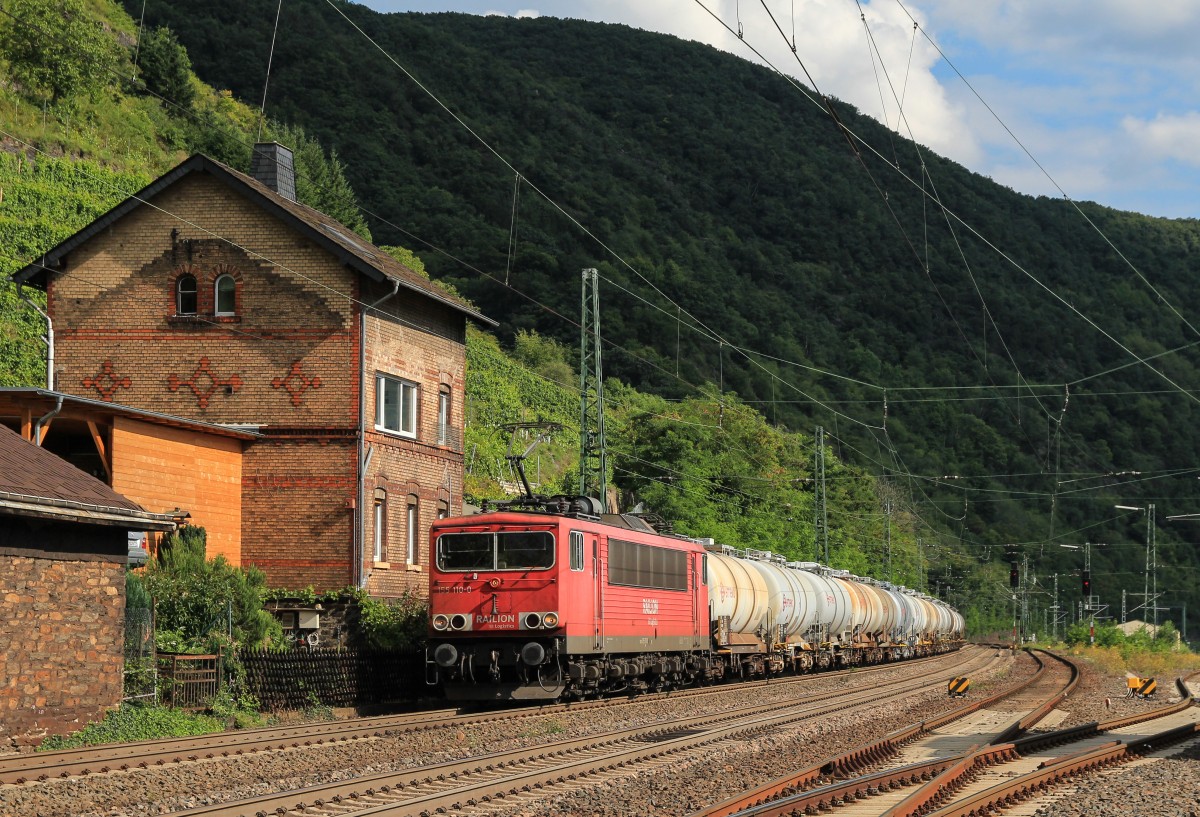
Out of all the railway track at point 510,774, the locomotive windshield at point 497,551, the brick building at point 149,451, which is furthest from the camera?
the brick building at point 149,451

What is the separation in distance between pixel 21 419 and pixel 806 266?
118 meters

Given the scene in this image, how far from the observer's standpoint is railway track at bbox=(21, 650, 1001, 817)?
12750 mm

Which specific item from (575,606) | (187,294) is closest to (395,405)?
(187,294)

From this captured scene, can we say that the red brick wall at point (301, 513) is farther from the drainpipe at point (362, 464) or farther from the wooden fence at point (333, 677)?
the wooden fence at point (333, 677)

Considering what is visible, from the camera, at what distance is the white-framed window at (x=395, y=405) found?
102 ft

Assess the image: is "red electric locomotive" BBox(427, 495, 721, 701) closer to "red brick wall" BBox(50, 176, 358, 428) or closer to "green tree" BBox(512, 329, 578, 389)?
"red brick wall" BBox(50, 176, 358, 428)

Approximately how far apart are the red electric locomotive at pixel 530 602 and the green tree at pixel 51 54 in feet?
165

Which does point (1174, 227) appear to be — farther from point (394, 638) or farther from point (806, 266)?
point (394, 638)

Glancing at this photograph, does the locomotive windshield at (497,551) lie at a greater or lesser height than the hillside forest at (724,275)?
lesser

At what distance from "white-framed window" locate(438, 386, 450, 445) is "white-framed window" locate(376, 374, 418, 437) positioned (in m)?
1.58

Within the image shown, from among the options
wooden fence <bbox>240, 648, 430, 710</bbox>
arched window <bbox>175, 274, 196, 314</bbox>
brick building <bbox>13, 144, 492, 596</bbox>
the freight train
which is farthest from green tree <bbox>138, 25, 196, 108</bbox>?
Answer: wooden fence <bbox>240, 648, 430, 710</bbox>

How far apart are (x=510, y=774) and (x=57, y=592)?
22.5ft

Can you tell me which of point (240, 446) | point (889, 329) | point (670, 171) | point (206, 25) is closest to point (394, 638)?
point (240, 446)

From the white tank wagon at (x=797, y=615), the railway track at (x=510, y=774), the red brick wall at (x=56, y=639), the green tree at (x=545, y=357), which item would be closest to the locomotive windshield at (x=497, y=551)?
the railway track at (x=510, y=774)
